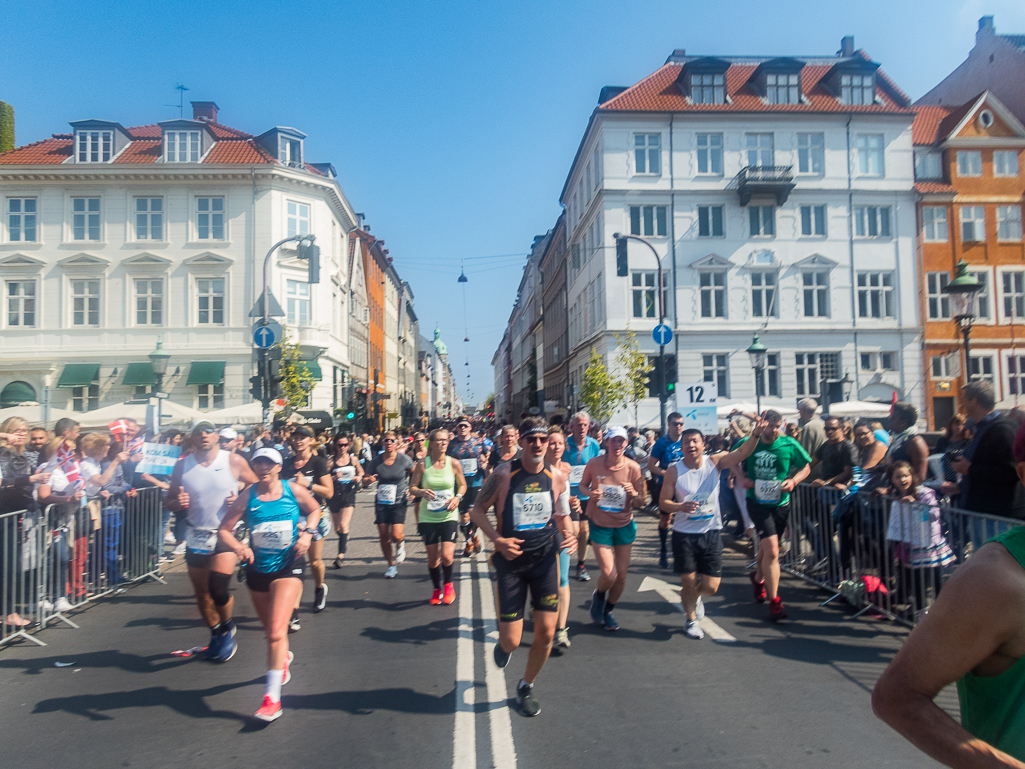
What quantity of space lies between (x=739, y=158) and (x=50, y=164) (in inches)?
1327

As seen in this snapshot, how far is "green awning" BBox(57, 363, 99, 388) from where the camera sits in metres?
33.7

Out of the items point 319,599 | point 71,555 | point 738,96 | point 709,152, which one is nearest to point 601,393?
point 709,152

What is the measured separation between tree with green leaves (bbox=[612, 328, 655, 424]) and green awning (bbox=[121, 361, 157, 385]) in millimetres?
21986

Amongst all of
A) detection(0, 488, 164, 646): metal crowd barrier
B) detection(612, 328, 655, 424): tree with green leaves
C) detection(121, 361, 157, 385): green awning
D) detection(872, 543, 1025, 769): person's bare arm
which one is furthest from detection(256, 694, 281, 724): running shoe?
detection(121, 361, 157, 385): green awning

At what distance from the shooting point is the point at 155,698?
520 centimetres

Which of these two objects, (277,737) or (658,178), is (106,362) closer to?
(658,178)

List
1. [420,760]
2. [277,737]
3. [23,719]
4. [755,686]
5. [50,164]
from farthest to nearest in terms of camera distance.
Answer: [50,164], [755,686], [23,719], [277,737], [420,760]

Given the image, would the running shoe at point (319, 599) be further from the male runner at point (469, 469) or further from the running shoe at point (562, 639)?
the male runner at point (469, 469)

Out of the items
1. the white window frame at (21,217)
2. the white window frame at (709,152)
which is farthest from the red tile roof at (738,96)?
the white window frame at (21,217)

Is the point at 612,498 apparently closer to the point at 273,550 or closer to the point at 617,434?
the point at 617,434

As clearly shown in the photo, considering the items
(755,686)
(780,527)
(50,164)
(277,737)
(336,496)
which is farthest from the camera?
(50,164)

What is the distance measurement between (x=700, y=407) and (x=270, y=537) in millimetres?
12719

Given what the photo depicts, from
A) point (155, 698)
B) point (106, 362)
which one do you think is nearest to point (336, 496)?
point (155, 698)

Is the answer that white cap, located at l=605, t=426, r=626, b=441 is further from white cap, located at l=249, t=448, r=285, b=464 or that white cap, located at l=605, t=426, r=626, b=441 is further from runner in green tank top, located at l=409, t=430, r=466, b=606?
white cap, located at l=249, t=448, r=285, b=464
